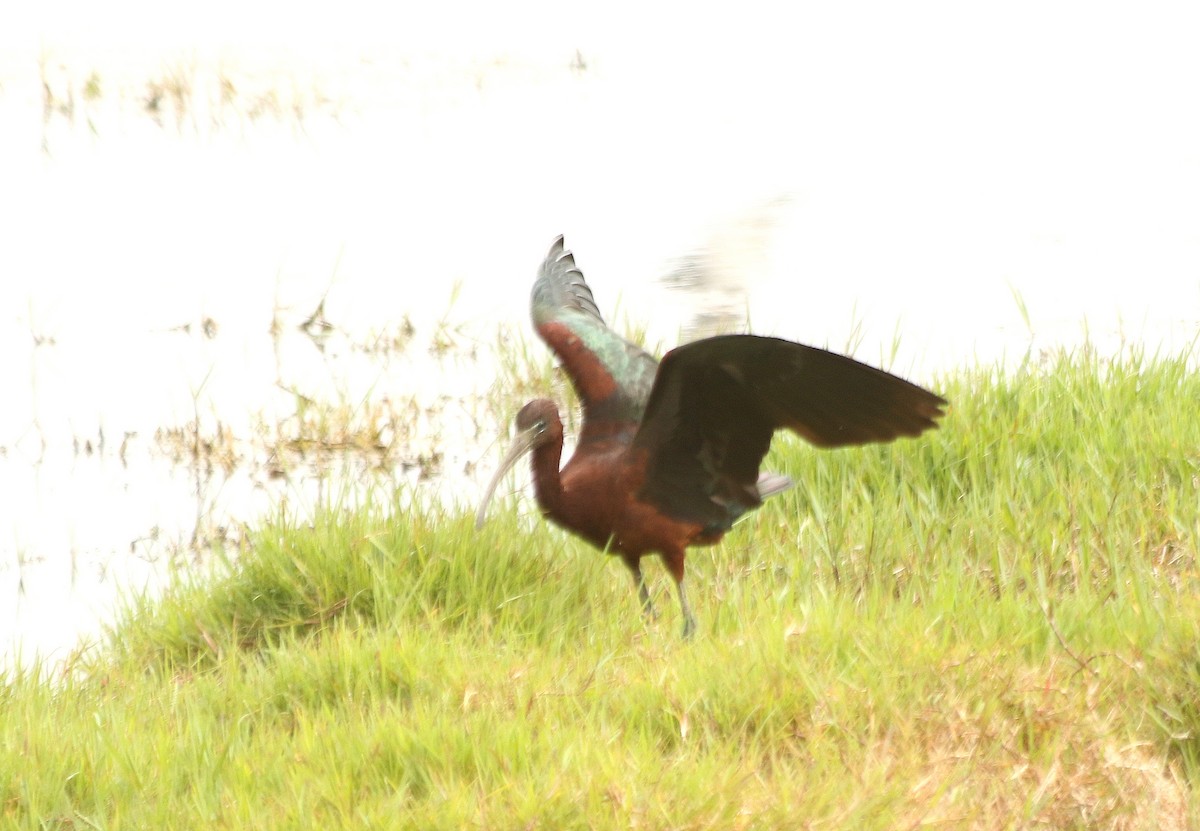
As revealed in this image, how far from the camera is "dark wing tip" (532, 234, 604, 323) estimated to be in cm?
443

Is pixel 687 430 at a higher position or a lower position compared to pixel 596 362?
lower

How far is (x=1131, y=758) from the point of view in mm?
2857

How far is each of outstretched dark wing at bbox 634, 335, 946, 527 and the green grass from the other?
0.26 metres

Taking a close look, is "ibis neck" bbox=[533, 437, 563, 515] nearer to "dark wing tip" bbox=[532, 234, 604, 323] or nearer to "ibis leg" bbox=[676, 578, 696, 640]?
"ibis leg" bbox=[676, 578, 696, 640]

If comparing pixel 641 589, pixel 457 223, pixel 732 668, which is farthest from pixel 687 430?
pixel 457 223

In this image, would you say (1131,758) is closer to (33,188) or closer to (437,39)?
(33,188)

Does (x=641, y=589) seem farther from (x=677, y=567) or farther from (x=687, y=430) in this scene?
(x=687, y=430)

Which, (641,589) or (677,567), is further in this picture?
(641,589)

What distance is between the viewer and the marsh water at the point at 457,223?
527cm

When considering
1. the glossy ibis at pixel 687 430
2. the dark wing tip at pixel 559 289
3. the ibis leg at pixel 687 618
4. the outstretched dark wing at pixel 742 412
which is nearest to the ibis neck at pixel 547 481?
Answer: the glossy ibis at pixel 687 430

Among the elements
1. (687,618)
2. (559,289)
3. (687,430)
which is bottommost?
(687,618)

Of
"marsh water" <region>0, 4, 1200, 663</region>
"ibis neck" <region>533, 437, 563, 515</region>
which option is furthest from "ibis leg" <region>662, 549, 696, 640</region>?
"marsh water" <region>0, 4, 1200, 663</region>

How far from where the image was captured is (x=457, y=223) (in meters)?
6.95

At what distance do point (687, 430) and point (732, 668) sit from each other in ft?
2.52
